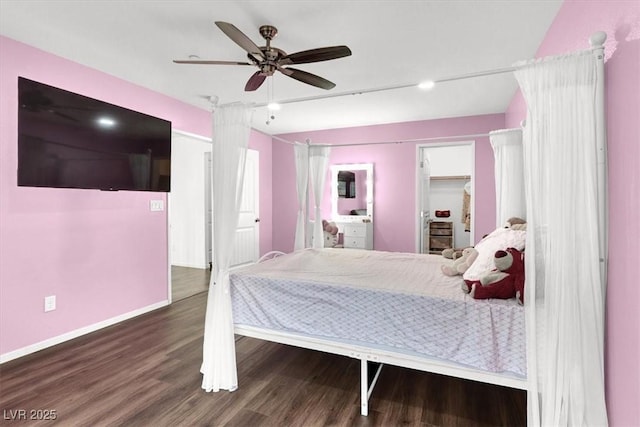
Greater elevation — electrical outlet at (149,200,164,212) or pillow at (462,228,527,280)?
electrical outlet at (149,200,164,212)

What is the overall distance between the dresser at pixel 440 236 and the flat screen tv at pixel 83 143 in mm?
4957

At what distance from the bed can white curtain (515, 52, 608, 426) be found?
0.25 metres

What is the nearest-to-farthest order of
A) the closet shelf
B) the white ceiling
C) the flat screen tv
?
the white ceiling
the flat screen tv
the closet shelf

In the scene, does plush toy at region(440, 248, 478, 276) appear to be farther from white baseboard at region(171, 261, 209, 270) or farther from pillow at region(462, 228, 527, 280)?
white baseboard at region(171, 261, 209, 270)

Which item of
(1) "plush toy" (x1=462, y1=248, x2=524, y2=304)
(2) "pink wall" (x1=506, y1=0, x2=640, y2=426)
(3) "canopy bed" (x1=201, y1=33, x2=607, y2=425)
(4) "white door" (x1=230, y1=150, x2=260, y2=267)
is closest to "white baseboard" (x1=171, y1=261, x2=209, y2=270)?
(4) "white door" (x1=230, y1=150, x2=260, y2=267)

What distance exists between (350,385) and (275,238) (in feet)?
13.6

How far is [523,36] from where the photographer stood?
2479 millimetres

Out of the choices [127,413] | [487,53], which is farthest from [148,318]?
[487,53]

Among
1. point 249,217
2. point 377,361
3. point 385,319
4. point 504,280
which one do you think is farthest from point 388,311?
point 249,217

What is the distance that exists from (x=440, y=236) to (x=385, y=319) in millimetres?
4866

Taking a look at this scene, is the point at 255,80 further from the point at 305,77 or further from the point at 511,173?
the point at 511,173

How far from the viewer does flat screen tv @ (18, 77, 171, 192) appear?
8.37 ft

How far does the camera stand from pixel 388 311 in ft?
6.49

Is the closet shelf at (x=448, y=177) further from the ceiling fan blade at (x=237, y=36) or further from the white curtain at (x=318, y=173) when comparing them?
the ceiling fan blade at (x=237, y=36)
